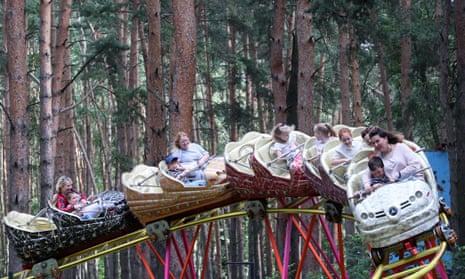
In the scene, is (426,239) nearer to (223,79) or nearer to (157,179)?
(157,179)

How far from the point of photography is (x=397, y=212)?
7.13 meters

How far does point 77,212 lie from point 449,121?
23.7 feet

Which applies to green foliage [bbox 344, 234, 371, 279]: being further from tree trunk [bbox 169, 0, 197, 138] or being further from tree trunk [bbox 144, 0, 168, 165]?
tree trunk [bbox 144, 0, 168, 165]

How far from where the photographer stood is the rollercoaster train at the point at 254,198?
7215 millimetres

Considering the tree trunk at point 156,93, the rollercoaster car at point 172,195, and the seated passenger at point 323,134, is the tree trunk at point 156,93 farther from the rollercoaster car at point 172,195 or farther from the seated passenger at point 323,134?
the seated passenger at point 323,134

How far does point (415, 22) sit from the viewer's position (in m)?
19.0

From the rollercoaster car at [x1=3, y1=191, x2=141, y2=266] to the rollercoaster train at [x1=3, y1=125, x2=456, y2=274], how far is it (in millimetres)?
16

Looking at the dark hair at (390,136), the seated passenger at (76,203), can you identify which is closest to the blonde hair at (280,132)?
the dark hair at (390,136)

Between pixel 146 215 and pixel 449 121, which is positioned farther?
pixel 449 121

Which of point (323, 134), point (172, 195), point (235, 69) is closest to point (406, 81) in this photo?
point (235, 69)

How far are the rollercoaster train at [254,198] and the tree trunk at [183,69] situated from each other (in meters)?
1.48

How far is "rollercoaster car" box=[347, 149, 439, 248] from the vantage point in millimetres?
7129

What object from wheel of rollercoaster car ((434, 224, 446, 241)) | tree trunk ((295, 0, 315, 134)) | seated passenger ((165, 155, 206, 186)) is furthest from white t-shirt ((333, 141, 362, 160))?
tree trunk ((295, 0, 315, 134))

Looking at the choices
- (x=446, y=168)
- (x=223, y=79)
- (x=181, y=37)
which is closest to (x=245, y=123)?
(x=223, y=79)
